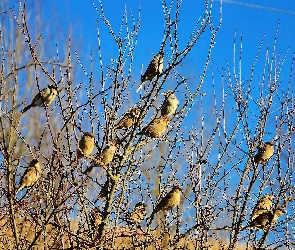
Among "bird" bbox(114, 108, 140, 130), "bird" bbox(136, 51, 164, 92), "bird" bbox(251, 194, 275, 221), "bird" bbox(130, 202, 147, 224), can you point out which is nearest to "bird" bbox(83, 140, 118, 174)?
"bird" bbox(114, 108, 140, 130)

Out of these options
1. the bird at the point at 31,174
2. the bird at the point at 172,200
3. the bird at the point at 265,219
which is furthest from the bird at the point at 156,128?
the bird at the point at 265,219

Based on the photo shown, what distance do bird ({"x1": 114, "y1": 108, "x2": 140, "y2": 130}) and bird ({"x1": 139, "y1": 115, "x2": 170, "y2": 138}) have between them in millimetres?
175

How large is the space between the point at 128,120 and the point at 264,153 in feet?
4.82

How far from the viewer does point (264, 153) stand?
14.2 feet

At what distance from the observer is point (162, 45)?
346 centimetres

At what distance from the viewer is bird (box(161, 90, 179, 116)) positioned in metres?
3.49

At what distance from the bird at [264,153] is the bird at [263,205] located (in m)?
0.33

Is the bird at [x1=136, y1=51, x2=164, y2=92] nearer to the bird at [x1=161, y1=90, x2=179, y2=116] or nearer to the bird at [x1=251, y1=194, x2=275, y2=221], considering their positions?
the bird at [x1=161, y1=90, x2=179, y2=116]

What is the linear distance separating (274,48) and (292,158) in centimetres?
116

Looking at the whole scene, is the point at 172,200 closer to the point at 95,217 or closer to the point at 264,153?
the point at 95,217

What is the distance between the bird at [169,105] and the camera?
349cm

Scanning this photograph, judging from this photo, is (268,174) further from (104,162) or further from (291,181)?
(104,162)

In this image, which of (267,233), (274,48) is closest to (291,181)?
(267,233)

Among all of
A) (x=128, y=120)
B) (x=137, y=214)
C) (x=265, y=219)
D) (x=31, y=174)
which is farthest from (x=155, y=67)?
(x=265, y=219)
